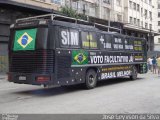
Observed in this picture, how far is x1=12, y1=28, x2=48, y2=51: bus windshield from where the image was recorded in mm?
12250

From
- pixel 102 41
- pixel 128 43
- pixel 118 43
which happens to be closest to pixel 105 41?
pixel 102 41

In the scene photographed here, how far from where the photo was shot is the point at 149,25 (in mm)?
64250

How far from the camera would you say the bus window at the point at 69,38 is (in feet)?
42.1

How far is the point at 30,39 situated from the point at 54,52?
1165 millimetres

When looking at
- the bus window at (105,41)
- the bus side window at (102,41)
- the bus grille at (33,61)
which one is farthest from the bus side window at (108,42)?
the bus grille at (33,61)

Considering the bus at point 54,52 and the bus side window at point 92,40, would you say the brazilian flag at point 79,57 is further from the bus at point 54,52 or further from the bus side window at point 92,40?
the bus side window at point 92,40

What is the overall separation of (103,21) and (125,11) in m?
11.8

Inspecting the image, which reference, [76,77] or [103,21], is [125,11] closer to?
[103,21]

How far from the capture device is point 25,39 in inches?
504

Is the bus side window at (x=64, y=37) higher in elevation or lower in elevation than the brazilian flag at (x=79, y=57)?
higher

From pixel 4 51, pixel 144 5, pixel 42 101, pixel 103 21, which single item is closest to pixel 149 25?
pixel 144 5

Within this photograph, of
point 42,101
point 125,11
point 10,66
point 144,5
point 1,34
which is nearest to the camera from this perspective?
point 42,101

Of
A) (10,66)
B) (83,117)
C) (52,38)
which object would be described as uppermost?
(52,38)

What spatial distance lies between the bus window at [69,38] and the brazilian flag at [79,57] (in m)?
0.34
